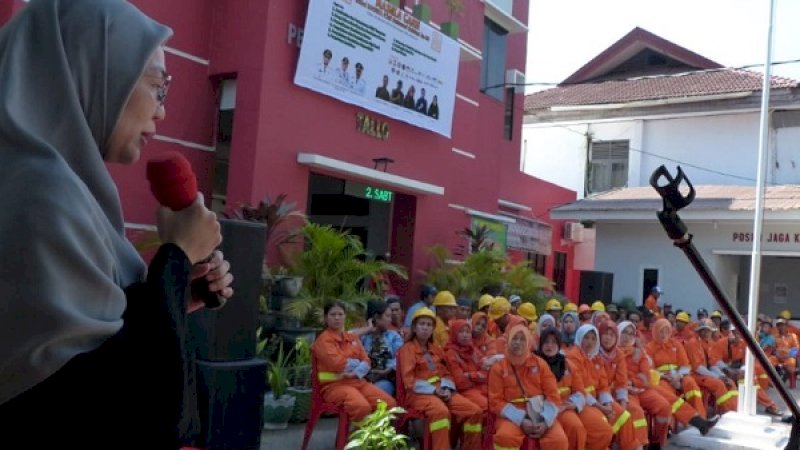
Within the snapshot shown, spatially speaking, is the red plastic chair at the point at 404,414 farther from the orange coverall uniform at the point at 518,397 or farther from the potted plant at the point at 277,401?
the potted plant at the point at 277,401

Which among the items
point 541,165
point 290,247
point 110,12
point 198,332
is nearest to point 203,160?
point 290,247

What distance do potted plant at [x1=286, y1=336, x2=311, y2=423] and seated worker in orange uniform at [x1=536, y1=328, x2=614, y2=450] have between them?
2182 mm

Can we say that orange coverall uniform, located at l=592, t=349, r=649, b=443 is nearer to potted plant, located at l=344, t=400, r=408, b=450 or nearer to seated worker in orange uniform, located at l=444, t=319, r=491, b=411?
seated worker in orange uniform, located at l=444, t=319, r=491, b=411

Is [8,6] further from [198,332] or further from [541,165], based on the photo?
[541,165]

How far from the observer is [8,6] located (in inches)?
308

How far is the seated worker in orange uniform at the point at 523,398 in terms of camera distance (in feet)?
20.2

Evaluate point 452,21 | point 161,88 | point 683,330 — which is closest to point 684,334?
point 683,330

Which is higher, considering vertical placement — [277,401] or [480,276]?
[480,276]

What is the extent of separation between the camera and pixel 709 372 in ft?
32.1

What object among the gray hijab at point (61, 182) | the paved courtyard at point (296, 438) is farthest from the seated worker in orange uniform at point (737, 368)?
the gray hijab at point (61, 182)

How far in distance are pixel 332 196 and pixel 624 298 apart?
7383 millimetres

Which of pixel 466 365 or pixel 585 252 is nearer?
pixel 466 365

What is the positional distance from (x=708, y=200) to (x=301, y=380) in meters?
12.3

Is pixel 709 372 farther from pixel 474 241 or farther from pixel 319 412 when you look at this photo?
pixel 319 412
